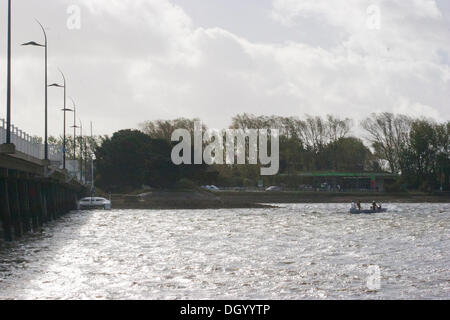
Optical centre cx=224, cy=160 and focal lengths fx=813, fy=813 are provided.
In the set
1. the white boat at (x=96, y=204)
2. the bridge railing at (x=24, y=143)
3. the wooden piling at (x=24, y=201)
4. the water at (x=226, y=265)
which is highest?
the bridge railing at (x=24, y=143)

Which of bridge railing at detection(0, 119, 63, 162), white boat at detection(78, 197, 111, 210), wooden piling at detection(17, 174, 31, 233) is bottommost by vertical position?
white boat at detection(78, 197, 111, 210)

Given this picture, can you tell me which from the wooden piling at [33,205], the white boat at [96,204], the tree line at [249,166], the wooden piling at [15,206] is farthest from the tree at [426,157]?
the wooden piling at [15,206]

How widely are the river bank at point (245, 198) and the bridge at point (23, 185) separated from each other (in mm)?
61794

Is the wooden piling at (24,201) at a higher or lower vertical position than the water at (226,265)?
higher

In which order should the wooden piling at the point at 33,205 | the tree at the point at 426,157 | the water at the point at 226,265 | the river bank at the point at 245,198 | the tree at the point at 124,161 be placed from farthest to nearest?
the tree at the point at 426,157 → the tree at the point at 124,161 → the river bank at the point at 245,198 → the wooden piling at the point at 33,205 → the water at the point at 226,265

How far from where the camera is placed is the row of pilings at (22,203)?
53.4 metres

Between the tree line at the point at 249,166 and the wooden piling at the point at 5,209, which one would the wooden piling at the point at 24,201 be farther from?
the tree line at the point at 249,166

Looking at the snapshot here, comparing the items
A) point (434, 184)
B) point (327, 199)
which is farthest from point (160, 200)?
point (434, 184)

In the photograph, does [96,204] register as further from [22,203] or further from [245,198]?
[22,203]

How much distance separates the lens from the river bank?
146 metres

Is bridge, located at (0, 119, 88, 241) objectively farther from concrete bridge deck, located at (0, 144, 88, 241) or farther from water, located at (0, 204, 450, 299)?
water, located at (0, 204, 450, 299)

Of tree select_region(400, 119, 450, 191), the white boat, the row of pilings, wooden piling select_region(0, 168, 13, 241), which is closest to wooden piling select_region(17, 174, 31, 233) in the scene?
the row of pilings
